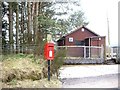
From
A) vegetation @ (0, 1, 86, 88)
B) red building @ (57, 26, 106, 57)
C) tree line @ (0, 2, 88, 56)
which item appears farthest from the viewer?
red building @ (57, 26, 106, 57)

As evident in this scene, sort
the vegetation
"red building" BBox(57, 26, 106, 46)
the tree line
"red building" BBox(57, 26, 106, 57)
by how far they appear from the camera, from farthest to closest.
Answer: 1. "red building" BBox(57, 26, 106, 46)
2. "red building" BBox(57, 26, 106, 57)
3. the tree line
4. the vegetation

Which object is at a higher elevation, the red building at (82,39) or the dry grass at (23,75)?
the red building at (82,39)

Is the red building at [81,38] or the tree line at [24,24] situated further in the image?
the red building at [81,38]

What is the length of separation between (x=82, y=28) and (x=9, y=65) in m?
19.5

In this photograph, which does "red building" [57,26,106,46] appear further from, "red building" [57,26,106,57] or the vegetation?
the vegetation

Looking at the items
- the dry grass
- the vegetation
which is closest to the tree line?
the vegetation

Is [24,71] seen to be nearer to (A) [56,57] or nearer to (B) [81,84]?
(A) [56,57]

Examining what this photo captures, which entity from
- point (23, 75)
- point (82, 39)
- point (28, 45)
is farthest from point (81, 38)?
point (23, 75)

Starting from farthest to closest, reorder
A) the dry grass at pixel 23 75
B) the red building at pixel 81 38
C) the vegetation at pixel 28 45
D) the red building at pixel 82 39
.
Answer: the red building at pixel 81 38 → the red building at pixel 82 39 → the vegetation at pixel 28 45 → the dry grass at pixel 23 75

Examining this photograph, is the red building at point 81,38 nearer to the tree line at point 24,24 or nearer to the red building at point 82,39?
the red building at point 82,39

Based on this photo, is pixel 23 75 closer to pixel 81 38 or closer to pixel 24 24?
pixel 24 24

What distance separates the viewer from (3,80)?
7551 millimetres

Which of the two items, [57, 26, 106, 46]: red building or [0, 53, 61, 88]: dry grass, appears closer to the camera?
[0, 53, 61, 88]: dry grass

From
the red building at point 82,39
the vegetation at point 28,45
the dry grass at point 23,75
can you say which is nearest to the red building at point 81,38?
the red building at point 82,39
